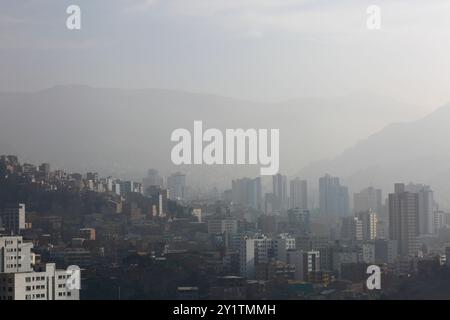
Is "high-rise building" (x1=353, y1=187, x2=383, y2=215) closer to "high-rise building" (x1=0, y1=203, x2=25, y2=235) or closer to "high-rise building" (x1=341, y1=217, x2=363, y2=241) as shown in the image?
"high-rise building" (x1=341, y1=217, x2=363, y2=241)

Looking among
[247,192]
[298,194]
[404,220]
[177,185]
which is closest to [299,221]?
[298,194]

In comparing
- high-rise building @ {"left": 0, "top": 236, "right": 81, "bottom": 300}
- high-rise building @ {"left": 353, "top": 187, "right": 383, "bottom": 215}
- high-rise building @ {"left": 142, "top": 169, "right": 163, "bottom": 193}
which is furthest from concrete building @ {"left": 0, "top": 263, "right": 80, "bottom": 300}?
high-rise building @ {"left": 353, "top": 187, "right": 383, "bottom": 215}
